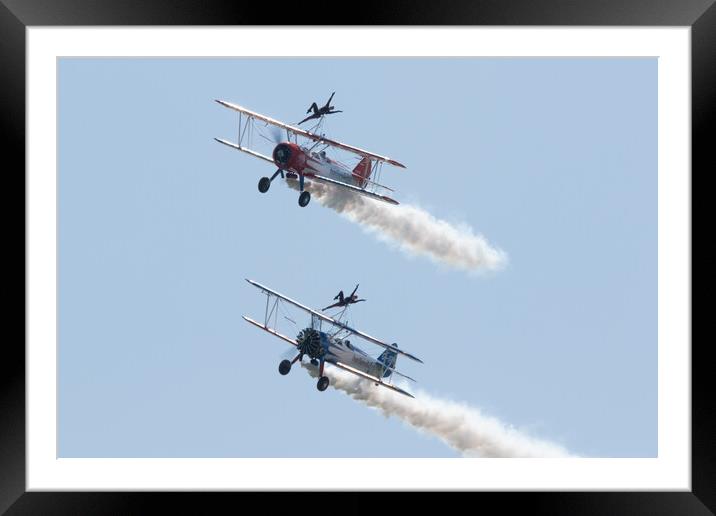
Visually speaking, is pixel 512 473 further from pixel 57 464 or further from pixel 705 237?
pixel 57 464

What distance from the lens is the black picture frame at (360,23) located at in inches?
508

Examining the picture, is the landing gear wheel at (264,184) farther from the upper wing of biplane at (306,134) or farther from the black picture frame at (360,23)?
the black picture frame at (360,23)

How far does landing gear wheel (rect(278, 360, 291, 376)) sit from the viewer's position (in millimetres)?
23548

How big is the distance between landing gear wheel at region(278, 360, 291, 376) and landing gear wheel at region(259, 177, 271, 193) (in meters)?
2.78

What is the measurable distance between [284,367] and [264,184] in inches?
117

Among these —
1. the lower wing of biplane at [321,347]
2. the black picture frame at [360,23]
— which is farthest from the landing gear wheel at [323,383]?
the black picture frame at [360,23]

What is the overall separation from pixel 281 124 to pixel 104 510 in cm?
1311

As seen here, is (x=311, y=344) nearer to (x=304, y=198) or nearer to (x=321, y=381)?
(x=321, y=381)

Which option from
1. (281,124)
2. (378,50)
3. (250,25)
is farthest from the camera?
(281,124)

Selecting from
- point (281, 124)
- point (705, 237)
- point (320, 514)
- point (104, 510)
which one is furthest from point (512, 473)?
point (281, 124)

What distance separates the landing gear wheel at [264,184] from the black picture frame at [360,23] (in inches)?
419

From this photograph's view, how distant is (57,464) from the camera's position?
13.7 meters

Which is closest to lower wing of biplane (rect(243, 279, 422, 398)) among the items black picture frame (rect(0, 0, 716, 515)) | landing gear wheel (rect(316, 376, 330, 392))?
landing gear wheel (rect(316, 376, 330, 392))

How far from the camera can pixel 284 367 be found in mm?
23750
